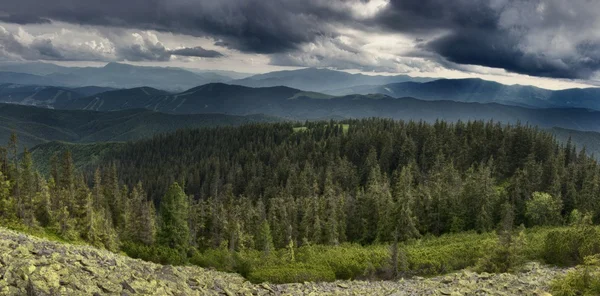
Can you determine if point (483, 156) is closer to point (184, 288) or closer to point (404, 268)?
point (404, 268)

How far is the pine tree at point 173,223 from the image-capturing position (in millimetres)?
65000

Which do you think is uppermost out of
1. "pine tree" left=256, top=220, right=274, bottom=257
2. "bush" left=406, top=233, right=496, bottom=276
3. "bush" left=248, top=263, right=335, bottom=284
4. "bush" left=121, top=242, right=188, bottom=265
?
"bush" left=406, top=233, right=496, bottom=276

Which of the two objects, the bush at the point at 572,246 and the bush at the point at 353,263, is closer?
the bush at the point at 572,246

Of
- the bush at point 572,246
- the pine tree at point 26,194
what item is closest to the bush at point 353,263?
the bush at point 572,246

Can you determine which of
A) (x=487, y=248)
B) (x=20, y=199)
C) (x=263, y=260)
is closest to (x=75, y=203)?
(x=20, y=199)

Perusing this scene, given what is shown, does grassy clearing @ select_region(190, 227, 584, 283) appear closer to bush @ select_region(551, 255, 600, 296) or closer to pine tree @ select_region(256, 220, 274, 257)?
pine tree @ select_region(256, 220, 274, 257)

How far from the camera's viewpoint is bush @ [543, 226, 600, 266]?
42188mm

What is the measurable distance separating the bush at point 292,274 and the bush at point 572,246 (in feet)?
90.0

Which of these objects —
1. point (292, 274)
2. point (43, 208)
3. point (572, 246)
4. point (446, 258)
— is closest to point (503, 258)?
point (572, 246)

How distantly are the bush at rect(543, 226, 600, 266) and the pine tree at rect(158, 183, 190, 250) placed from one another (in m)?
55.1

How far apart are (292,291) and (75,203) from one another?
70615 mm

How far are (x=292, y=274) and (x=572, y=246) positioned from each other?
111 ft

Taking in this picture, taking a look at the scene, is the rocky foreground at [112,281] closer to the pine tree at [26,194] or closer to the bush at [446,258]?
the bush at [446,258]

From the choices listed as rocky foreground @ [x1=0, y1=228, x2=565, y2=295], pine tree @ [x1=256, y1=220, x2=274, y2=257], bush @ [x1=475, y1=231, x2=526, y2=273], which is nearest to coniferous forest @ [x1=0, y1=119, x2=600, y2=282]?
bush @ [x1=475, y1=231, x2=526, y2=273]
